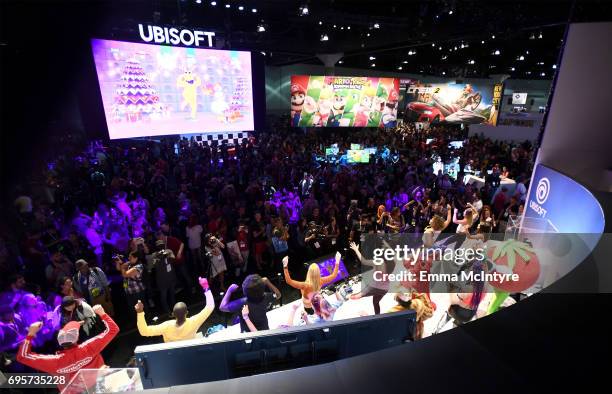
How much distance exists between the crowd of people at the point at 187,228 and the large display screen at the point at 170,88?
1.17m

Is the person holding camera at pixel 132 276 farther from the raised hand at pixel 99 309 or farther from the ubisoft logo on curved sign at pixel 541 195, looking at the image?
the ubisoft logo on curved sign at pixel 541 195

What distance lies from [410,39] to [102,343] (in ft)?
44.8

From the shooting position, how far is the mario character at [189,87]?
31.4 ft

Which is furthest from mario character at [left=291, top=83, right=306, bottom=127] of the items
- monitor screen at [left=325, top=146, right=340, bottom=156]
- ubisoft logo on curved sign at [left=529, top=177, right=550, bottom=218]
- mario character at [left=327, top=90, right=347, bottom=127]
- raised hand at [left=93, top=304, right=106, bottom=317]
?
raised hand at [left=93, top=304, right=106, bottom=317]

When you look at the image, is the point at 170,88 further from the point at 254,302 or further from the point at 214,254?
the point at 254,302

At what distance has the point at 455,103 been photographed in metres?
21.0

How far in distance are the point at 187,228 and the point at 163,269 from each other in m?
1.12

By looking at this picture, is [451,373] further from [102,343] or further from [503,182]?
[503,182]

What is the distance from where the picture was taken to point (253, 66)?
11344mm

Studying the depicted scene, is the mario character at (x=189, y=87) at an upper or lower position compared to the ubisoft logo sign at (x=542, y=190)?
upper

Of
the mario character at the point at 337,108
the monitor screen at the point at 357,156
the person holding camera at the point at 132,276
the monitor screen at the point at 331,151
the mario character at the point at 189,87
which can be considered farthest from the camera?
the mario character at the point at 337,108

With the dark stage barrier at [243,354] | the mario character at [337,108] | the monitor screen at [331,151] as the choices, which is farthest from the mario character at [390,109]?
the dark stage barrier at [243,354]

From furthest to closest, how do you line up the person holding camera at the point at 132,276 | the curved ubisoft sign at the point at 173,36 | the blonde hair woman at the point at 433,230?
the curved ubisoft sign at the point at 173,36 → the blonde hair woman at the point at 433,230 → the person holding camera at the point at 132,276

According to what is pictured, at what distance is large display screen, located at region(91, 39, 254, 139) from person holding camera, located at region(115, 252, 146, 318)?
5.17 m
